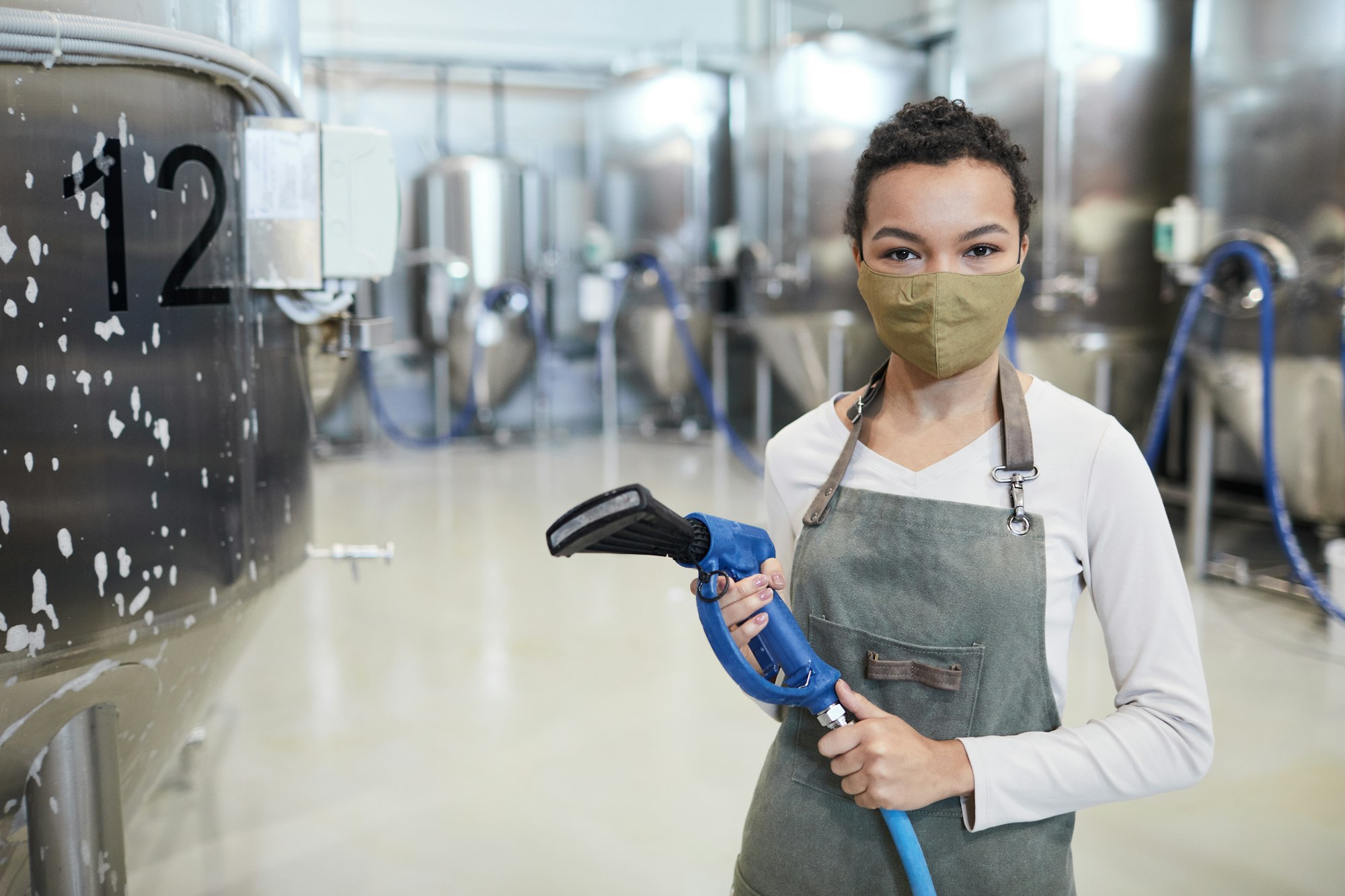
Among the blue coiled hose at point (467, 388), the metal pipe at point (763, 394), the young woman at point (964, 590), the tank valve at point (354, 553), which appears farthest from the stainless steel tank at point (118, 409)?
the blue coiled hose at point (467, 388)

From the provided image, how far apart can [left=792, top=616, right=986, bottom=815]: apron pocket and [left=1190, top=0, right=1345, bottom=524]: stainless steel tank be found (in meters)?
2.67

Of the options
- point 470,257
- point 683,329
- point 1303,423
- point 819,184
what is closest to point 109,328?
point 1303,423

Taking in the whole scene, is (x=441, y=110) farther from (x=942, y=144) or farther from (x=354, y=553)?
(x=942, y=144)

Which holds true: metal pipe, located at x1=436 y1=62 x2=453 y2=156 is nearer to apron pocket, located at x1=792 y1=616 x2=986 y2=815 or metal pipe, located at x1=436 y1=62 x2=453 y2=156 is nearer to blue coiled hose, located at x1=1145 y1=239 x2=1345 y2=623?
blue coiled hose, located at x1=1145 y1=239 x2=1345 y2=623

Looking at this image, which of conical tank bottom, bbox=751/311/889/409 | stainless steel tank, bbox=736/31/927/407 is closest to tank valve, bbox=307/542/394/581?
conical tank bottom, bbox=751/311/889/409

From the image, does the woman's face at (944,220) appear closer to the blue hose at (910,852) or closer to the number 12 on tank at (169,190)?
the blue hose at (910,852)

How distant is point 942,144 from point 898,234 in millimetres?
81

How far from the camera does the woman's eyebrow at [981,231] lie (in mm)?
920

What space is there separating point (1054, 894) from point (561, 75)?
6.47 m

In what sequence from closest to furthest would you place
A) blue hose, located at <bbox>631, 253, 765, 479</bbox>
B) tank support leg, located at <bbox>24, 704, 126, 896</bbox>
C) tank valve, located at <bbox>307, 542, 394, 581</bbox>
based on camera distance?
tank support leg, located at <bbox>24, 704, 126, 896</bbox> → tank valve, located at <bbox>307, 542, 394, 581</bbox> → blue hose, located at <bbox>631, 253, 765, 479</bbox>

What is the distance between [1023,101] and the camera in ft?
12.8

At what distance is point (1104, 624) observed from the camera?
94 centimetres

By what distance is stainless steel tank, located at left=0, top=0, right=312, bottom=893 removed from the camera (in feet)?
3.22

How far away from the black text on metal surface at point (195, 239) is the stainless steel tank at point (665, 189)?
16.6 feet
